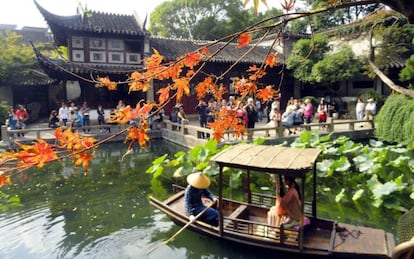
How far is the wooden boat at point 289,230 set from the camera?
4703mm

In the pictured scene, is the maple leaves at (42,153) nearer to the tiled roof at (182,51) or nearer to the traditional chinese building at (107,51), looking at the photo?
the traditional chinese building at (107,51)

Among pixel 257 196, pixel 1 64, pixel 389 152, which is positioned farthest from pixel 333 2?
pixel 1 64

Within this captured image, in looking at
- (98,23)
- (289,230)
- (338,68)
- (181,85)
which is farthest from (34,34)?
(181,85)

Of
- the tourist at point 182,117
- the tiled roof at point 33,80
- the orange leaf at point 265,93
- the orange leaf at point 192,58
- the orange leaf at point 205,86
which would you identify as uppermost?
the tiled roof at point 33,80

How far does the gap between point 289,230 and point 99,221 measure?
363cm

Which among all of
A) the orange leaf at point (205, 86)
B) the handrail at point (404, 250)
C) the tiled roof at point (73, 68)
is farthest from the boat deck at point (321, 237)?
the tiled roof at point (73, 68)

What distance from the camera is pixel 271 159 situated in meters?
5.11

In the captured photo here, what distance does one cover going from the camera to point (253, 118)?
501 inches

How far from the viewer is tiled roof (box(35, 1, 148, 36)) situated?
623 inches

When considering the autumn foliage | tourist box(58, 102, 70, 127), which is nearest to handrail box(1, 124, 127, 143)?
tourist box(58, 102, 70, 127)

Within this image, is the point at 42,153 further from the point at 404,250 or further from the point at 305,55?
the point at 305,55

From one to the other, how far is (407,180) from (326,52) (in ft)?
45.6

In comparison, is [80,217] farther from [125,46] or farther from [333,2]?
[125,46]

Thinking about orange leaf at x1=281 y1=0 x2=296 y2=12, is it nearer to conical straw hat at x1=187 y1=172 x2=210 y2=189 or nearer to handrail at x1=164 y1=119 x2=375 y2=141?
conical straw hat at x1=187 y1=172 x2=210 y2=189
